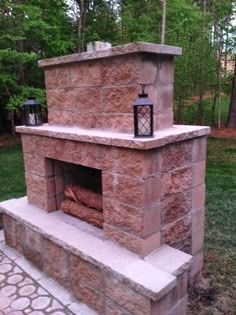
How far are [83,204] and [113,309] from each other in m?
0.90

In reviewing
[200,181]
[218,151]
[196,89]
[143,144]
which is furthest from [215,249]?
[196,89]

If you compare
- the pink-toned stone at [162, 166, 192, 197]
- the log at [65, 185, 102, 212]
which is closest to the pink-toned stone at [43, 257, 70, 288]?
the log at [65, 185, 102, 212]

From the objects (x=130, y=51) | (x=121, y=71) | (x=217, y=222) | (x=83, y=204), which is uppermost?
(x=130, y=51)

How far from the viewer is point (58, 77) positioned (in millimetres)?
2352

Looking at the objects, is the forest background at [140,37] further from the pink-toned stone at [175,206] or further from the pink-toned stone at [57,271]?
the pink-toned stone at [175,206]

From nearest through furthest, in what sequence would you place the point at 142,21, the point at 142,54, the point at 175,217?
the point at 142,54 → the point at 175,217 → the point at 142,21

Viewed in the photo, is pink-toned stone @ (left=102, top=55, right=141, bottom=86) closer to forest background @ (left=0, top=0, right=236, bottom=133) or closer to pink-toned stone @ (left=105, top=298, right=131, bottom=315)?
pink-toned stone @ (left=105, top=298, right=131, bottom=315)

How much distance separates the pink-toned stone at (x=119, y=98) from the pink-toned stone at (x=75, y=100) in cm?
8

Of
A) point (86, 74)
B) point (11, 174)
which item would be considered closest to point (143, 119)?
Result: point (86, 74)

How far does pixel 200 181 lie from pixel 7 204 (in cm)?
185

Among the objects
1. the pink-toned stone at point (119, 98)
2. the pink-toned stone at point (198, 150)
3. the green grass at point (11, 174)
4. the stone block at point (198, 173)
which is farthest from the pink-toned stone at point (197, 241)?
the green grass at point (11, 174)

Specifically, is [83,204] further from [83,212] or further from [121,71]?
[121,71]

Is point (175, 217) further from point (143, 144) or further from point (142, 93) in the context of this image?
point (142, 93)

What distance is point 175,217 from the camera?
2027 millimetres
